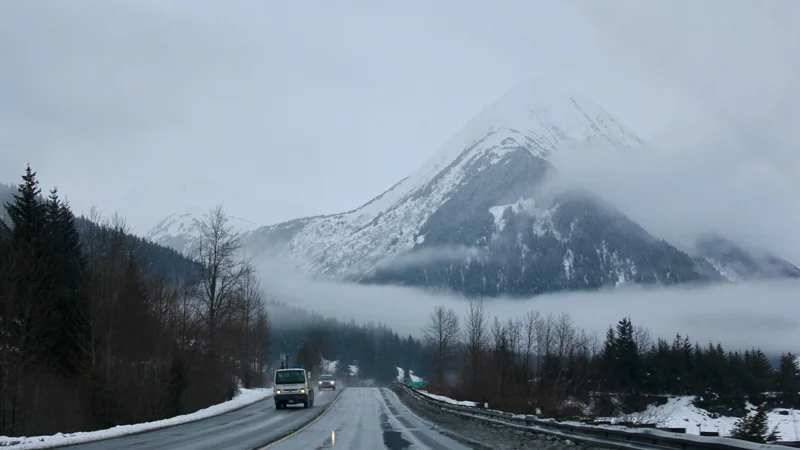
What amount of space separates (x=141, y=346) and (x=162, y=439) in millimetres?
20384

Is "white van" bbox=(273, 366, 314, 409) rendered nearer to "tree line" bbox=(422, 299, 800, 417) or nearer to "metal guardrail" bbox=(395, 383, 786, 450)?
"tree line" bbox=(422, 299, 800, 417)

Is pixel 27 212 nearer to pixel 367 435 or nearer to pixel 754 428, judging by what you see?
pixel 367 435

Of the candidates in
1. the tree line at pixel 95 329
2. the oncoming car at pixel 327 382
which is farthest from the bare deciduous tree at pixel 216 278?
the oncoming car at pixel 327 382

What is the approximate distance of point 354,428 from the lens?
108 feet

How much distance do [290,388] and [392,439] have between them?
25765 mm

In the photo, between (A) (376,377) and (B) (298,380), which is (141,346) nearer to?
(B) (298,380)

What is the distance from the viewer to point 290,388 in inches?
2037

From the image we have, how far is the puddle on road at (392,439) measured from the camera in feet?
80.0

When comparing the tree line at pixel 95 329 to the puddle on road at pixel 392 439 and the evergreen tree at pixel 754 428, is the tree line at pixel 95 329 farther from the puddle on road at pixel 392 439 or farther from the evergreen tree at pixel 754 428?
the evergreen tree at pixel 754 428

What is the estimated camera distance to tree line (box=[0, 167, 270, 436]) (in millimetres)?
31078

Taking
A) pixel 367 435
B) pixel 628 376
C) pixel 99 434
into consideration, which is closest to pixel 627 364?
pixel 628 376

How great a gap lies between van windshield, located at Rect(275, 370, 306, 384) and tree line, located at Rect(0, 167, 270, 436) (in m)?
5.82

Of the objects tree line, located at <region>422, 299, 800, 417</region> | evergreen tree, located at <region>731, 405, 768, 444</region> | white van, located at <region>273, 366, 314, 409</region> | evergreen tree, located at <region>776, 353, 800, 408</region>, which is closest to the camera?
evergreen tree, located at <region>731, 405, 768, 444</region>

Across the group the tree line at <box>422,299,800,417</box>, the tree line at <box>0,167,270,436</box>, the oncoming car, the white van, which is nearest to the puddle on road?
the tree line at <box>0,167,270,436</box>
